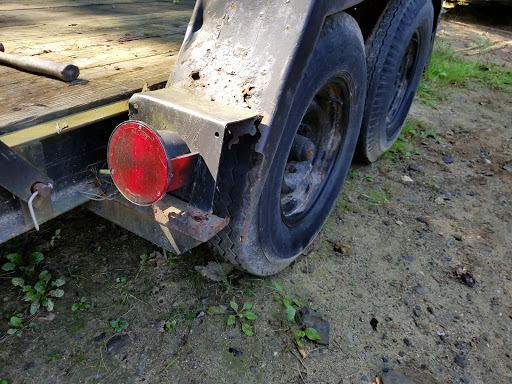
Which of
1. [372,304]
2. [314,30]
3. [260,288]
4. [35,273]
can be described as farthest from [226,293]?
[314,30]

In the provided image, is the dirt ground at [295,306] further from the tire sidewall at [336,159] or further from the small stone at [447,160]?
the small stone at [447,160]

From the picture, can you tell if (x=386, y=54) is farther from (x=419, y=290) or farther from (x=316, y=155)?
(x=419, y=290)

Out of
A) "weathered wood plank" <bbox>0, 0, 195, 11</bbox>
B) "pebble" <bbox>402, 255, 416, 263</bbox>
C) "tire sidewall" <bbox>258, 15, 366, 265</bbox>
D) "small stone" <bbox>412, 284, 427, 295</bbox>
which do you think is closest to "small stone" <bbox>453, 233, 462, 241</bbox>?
"pebble" <bbox>402, 255, 416, 263</bbox>

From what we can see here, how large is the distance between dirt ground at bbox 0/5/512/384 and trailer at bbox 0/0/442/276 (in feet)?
0.95

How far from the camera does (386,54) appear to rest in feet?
7.60

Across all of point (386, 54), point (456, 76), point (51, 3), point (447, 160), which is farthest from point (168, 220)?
point (456, 76)

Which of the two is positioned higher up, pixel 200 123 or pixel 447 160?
pixel 200 123

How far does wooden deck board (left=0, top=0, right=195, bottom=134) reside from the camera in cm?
134

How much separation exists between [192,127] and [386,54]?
4.94ft

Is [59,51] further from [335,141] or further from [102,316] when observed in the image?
[335,141]

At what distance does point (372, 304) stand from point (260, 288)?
0.51 meters

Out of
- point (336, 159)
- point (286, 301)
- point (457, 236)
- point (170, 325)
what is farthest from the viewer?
point (457, 236)

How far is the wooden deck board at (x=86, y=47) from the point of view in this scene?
4.41 feet

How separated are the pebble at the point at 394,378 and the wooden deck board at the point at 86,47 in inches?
54.3
